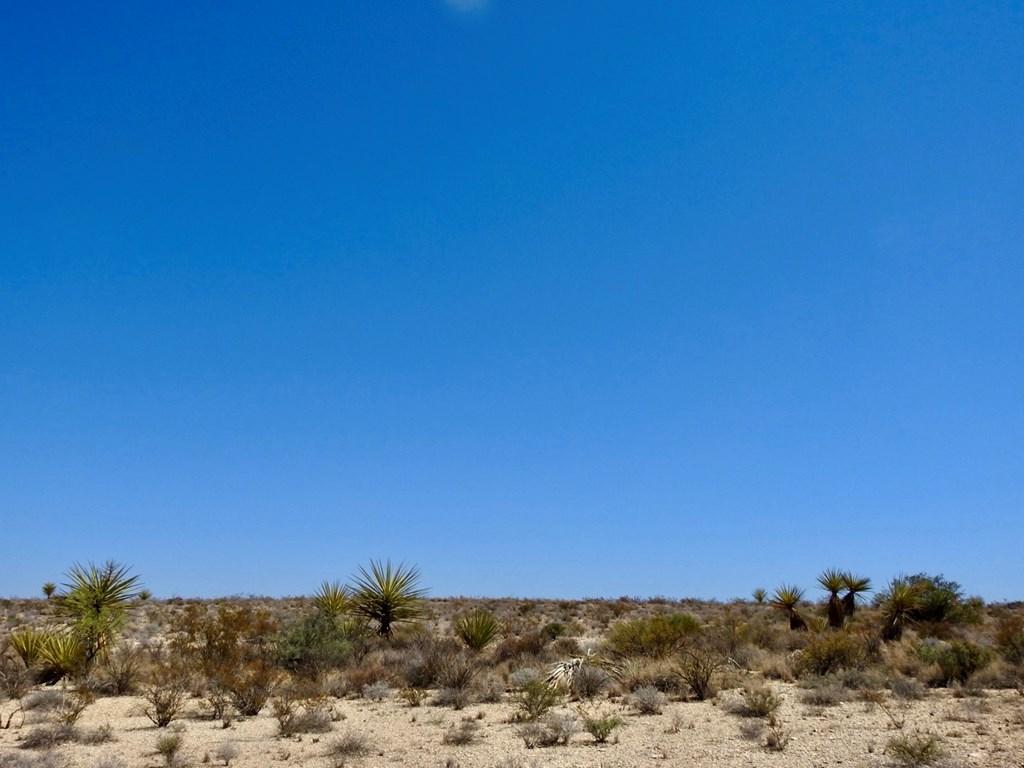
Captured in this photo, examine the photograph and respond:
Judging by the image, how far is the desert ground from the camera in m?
9.97

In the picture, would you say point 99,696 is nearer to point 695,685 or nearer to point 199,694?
point 199,694

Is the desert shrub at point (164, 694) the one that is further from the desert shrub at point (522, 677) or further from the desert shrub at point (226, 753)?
the desert shrub at point (522, 677)

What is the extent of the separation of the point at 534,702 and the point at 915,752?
5741mm

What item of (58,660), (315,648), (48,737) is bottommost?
(48,737)

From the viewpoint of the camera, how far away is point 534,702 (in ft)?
40.8

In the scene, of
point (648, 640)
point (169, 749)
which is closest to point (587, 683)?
point (648, 640)

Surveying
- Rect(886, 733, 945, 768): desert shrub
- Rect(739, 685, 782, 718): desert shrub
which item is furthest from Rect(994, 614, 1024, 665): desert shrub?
Rect(886, 733, 945, 768): desert shrub

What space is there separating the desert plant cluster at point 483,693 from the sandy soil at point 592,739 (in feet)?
0.17

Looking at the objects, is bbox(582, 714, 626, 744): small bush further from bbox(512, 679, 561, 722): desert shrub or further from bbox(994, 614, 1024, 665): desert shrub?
bbox(994, 614, 1024, 665): desert shrub

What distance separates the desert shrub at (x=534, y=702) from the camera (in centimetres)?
1222

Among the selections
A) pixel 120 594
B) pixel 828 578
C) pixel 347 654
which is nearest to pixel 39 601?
pixel 120 594

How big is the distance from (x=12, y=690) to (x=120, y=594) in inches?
175

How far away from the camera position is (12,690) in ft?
44.6

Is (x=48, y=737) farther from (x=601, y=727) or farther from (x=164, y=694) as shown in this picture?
(x=601, y=727)
